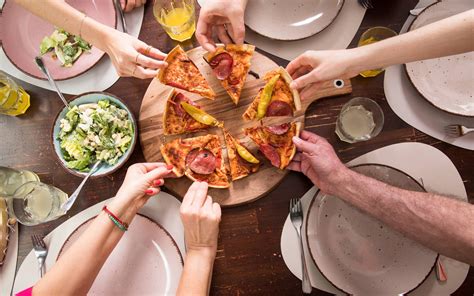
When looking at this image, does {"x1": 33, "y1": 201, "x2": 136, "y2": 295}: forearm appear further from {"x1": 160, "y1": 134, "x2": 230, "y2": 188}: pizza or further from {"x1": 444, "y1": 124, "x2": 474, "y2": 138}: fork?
{"x1": 444, "y1": 124, "x2": 474, "y2": 138}: fork

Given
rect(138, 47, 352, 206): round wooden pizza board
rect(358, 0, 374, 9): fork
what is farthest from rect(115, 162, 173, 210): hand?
rect(358, 0, 374, 9): fork

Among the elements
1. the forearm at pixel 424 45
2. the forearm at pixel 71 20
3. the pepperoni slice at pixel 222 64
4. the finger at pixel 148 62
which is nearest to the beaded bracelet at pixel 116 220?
the finger at pixel 148 62

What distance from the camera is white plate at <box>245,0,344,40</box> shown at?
243 cm

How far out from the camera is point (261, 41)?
2.50 metres

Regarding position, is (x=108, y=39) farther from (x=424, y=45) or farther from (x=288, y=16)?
(x=424, y=45)

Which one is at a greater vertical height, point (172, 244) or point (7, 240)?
point (172, 244)

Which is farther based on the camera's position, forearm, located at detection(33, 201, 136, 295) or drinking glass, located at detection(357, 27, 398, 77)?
drinking glass, located at detection(357, 27, 398, 77)

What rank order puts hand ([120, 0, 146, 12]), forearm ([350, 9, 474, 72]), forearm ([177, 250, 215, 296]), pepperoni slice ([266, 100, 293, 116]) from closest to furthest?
forearm ([350, 9, 474, 72]) < forearm ([177, 250, 215, 296]) < pepperoni slice ([266, 100, 293, 116]) < hand ([120, 0, 146, 12])

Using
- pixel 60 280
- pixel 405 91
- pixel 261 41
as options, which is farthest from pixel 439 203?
pixel 60 280

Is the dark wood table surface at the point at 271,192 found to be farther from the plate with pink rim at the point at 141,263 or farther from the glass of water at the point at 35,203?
the plate with pink rim at the point at 141,263

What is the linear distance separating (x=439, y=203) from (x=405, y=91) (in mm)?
786

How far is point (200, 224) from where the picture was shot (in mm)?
2084

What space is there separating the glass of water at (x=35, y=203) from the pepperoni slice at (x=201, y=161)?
837 millimetres

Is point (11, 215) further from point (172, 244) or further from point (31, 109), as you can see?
point (172, 244)
